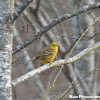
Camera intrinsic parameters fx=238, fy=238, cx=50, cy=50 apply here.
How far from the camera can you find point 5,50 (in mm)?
2426

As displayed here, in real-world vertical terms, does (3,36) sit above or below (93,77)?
below

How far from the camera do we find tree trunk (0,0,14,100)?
2367mm

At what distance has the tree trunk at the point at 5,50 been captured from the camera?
7.77 feet

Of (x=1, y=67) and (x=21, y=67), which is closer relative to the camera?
(x=1, y=67)

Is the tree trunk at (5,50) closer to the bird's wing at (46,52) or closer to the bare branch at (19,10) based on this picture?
the bare branch at (19,10)

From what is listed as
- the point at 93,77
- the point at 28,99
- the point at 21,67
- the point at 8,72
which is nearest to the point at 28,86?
the point at 28,99

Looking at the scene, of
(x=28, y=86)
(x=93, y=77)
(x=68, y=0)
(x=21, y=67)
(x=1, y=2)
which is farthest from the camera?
(x=28, y=86)

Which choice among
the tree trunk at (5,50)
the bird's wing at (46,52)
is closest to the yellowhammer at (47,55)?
the bird's wing at (46,52)

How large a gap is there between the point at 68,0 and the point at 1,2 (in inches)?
228

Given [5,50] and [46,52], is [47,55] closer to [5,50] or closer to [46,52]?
[46,52]

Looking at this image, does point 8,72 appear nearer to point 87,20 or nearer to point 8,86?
point 8,86

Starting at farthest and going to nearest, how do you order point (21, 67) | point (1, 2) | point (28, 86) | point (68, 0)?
point (28, 86) < point (21, 67) < point (68, 0) < point (1, 2)

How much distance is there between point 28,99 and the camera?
10922 millimetres

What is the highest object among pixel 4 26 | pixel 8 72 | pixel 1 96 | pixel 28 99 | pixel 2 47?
pixel 28 99
